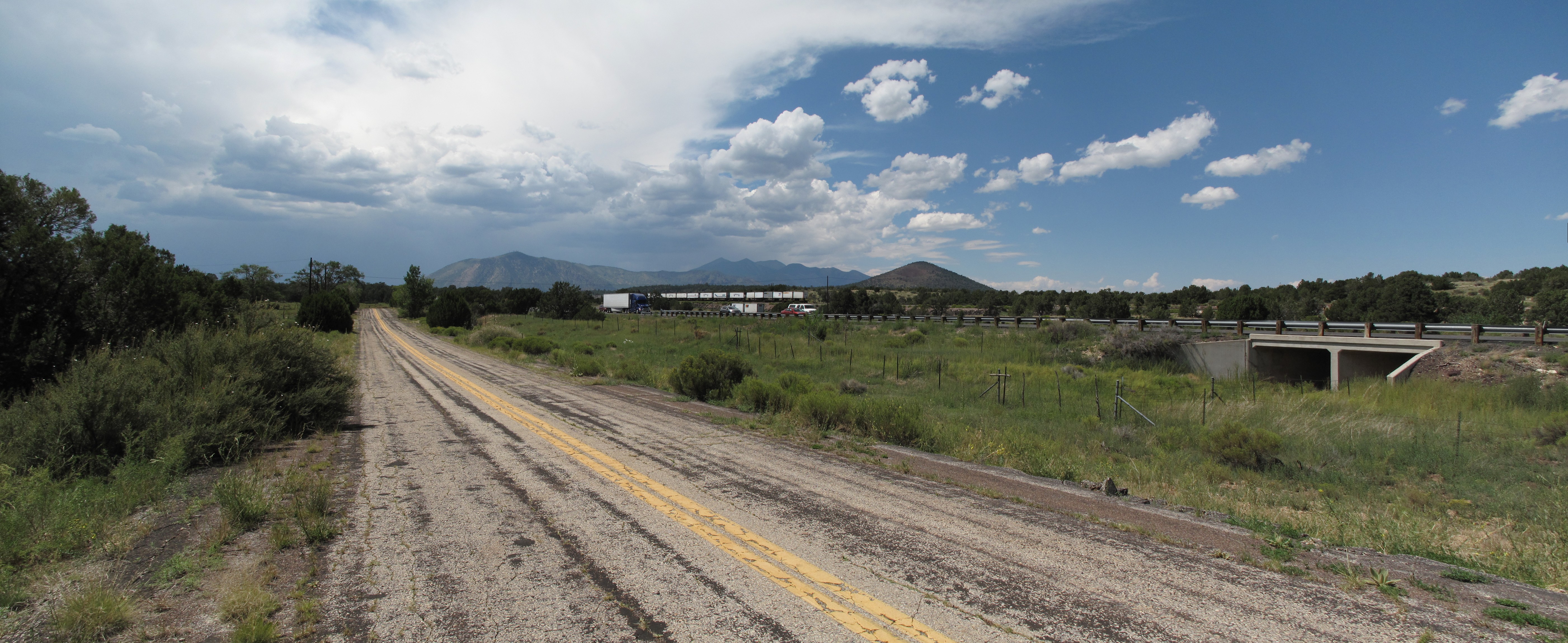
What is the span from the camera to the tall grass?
17.2 feet

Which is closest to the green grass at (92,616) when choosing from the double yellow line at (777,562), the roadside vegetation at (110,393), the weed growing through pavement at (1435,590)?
the roadside vegetation at (110,393)

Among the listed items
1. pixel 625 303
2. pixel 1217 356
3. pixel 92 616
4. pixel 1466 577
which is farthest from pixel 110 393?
pixel 625 303

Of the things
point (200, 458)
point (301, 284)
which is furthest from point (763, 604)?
point (301, 284)

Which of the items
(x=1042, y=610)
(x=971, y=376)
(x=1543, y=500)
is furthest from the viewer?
(x=971, y=376)

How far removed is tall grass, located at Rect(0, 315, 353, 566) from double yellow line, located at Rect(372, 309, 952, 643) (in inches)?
167

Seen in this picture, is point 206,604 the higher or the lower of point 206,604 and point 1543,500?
the higher

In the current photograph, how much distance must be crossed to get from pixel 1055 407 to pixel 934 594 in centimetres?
1363

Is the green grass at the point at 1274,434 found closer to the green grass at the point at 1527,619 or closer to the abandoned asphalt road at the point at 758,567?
the green grass at the point at 1527,619

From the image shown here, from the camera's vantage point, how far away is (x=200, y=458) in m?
7.88

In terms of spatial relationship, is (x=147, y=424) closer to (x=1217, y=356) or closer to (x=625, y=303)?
(x=1217, y=356)

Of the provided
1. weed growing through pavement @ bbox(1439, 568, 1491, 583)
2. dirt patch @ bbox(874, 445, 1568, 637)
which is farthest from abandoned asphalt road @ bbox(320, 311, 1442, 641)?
weed growing through pavement @ bbox(1439, 568, 1491, 583)

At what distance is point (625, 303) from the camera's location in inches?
4262

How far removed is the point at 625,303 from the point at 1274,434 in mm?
104577

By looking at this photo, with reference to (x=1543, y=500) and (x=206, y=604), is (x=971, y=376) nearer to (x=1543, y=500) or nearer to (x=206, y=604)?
(x=1543, y=500)
